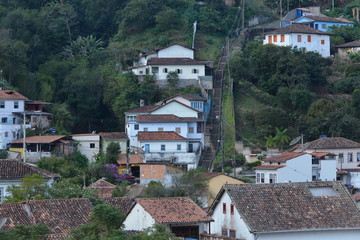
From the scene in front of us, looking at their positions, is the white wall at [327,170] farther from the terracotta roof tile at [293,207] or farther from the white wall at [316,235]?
the white wall at [316,235]

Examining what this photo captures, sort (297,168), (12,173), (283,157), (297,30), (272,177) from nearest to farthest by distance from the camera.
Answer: (12,173)
(272,177)
(297,168)
(283,157)
(297,30)

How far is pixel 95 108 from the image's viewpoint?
79688mm

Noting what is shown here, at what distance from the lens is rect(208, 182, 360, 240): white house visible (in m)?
41.6

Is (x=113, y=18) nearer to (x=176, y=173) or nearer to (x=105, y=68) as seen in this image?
(x=105, y=68)

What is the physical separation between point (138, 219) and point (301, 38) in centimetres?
4635

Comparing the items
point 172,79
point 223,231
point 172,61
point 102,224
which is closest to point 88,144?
point 172,79

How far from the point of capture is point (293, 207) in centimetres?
4281

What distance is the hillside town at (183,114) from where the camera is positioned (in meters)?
43.9

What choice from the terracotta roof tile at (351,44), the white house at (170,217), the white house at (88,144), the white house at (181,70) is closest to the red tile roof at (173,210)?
the white house at (170,217)

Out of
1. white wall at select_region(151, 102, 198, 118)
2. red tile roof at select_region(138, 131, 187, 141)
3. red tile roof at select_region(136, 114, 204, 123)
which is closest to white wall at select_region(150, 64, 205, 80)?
white wall at select_region(151, 102, 198, 118)

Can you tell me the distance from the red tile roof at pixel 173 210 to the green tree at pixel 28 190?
7.17m

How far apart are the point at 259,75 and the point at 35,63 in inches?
696

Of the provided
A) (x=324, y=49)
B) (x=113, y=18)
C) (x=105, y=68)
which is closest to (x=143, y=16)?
(x=113, y=18)

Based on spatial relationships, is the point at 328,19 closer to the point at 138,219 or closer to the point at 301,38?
the point at 301,38
